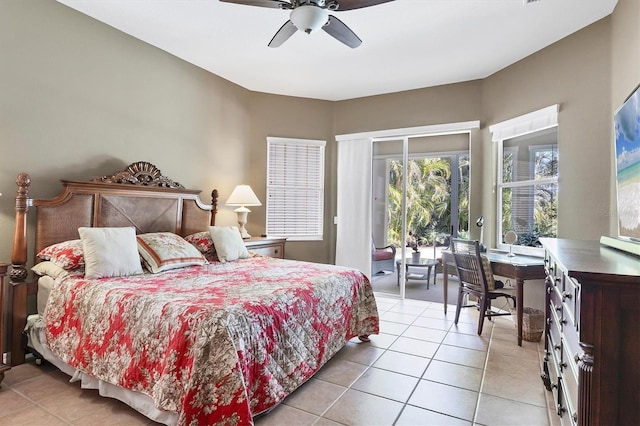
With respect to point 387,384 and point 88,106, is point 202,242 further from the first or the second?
point 387,384

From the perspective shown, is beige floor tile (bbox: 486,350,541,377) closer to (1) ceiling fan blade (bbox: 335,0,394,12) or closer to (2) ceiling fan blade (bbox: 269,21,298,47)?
(1) ceiling fan blade (bbox: 335,0,394,12)

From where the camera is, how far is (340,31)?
8.35 feet

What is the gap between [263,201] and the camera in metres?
5.04

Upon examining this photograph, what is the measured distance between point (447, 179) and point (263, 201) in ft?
12.7

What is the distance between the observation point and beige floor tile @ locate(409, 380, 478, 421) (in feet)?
6.78

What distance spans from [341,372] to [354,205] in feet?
9.63

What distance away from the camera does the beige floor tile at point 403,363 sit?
2592 millimetres

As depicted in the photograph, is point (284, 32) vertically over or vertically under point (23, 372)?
over

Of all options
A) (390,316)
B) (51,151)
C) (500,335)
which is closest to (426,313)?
(390,316)

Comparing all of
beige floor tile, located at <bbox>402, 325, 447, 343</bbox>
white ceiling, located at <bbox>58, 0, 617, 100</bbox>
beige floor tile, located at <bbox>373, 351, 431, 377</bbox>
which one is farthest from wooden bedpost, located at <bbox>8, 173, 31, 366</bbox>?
beige floor tile, located at <bbox>402, 325, 447, 343</bbox>

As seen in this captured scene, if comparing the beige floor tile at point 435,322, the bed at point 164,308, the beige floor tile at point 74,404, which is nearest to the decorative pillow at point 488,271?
the beige floor tile at point 435,322

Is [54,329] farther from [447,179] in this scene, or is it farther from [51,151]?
[447,179]

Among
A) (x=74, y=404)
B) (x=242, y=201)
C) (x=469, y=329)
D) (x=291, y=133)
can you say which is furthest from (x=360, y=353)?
(x=291, y=133)

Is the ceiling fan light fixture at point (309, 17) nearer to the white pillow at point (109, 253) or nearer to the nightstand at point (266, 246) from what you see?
the white pillow at point (109, 253)
